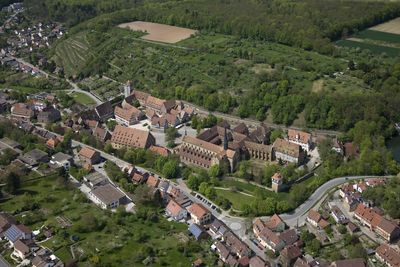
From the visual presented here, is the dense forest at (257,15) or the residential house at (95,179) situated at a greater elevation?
the dense forest at (257,15)

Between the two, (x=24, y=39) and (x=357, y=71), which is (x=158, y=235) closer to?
(x=357, y=71)

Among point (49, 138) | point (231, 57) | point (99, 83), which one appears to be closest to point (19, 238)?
point (49, 138)

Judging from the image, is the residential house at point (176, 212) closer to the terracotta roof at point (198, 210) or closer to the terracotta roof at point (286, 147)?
the terracotta roof at point (198, 210)

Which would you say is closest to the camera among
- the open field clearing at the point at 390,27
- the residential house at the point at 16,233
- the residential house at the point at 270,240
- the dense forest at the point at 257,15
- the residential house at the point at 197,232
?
the residential house at the point at 270,240

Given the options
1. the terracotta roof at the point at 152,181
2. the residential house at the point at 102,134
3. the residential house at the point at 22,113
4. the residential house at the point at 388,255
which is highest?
the residential house at the point at 388,255

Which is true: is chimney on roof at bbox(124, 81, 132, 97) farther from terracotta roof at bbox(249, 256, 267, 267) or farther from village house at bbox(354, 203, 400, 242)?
terracotta roof at bbox(249, 256, 267, 267)

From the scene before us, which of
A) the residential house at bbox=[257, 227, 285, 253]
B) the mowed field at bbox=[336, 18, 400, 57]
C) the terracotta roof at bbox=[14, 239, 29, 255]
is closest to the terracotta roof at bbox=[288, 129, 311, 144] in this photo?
the residential house at bbox=[257, 227, 285, 253]

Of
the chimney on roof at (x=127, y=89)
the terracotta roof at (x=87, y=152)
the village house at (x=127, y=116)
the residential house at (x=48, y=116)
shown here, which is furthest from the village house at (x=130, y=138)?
the chimney on roof at (x=127, y=89)

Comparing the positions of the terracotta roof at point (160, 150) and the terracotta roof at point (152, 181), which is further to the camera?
the terracotta roof at point (160, 150)
